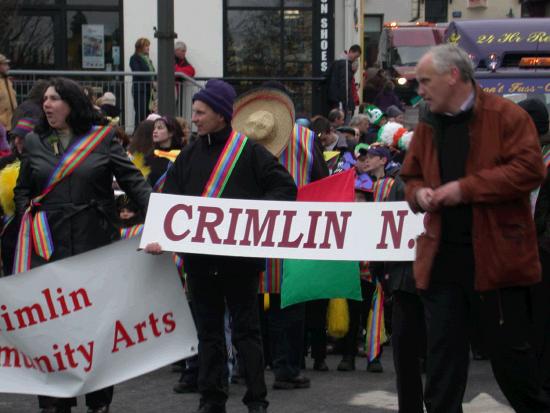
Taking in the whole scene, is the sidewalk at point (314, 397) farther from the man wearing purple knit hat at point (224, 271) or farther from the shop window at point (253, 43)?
the shop window at point (253, 43)

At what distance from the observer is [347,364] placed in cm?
985

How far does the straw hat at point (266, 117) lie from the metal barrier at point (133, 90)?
22.4 ft

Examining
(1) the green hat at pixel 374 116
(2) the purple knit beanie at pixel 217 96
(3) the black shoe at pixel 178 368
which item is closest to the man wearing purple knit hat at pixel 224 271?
(2) the purple knit beanie at pixel 217 96

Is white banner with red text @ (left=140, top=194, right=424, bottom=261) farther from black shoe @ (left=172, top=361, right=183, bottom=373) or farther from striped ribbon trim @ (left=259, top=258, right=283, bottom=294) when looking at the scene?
black shoe @ (left=172, top=361, right=183, bottom=373)

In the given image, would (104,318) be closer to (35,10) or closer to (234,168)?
(234,168)

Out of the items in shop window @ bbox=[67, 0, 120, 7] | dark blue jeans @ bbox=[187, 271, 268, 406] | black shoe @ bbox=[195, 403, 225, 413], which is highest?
shop window @ bbox=[67, 0, 120, 7]

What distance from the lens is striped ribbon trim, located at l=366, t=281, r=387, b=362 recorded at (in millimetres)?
9508

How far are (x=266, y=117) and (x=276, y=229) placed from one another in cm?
187

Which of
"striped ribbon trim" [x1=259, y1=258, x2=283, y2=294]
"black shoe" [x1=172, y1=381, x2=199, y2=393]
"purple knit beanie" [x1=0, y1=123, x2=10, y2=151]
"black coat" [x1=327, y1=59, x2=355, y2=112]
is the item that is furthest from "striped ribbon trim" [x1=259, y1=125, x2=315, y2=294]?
"black coat" [x1=327, y1=59, x2=355, y2=112]

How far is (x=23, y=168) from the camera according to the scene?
748 centimetres

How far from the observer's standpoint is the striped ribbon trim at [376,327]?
9508mm

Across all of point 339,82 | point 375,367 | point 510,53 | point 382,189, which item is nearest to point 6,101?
point 510,53

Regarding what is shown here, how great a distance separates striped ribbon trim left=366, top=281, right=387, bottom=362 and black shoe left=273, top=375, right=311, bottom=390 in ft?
2.45

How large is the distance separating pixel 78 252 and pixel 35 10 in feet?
41.4
